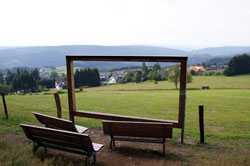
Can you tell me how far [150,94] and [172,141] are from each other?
24743 mm

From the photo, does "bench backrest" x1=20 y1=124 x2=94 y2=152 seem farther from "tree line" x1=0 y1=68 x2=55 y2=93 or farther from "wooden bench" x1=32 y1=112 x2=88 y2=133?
"tree line" x1=0 y1=68 x2=55 y2=93

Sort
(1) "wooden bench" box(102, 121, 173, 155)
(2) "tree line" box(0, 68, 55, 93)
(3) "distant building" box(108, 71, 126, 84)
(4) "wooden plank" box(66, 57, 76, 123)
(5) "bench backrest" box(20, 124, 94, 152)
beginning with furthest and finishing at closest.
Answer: (2) "tree line" box(0, 68, 55, 93), (3) "distant building" box(108, 71, 126, 84), (4) "wooden plank" box(66, 57, 76, 123), (1) "wooden bench" box(102, 121, 173, 155), (5) "bench backrest" box(20, 124, 94, 152)

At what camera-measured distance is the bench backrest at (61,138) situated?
13.3ft

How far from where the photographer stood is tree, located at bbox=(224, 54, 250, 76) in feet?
210

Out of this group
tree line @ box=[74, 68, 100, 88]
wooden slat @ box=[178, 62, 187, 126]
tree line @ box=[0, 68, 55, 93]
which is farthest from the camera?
tree line @ box=[0, 68, 55, 93]

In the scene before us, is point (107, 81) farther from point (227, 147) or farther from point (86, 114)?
point (227, 147)

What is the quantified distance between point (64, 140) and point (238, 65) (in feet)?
228

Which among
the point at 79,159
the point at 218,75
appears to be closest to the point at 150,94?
the point at 79,159

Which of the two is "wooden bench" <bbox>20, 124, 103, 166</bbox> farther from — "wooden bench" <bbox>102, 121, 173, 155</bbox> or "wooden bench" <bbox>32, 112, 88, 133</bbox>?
"wooden bench" <bbox>102, 121, 173, 155</bbox>

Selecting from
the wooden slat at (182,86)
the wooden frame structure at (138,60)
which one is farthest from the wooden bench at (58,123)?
the wooden slat at (182,86)

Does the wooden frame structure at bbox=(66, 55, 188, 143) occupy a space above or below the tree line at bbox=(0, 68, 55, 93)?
above

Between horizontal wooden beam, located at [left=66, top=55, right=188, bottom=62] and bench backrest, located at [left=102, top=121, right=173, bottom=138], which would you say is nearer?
bench backrest, located at [left=102, top=121, right=173, bottom=138]

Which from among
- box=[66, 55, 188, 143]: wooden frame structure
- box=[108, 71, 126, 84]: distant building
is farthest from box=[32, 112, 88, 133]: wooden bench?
box=[108, 71, 126, 84]: distant building

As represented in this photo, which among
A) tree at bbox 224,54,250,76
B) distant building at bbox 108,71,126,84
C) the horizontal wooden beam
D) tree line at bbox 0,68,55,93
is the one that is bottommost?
tree line at bbox 0,68,55,93
